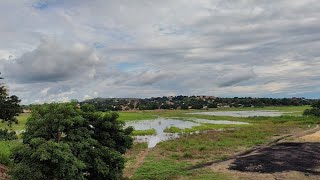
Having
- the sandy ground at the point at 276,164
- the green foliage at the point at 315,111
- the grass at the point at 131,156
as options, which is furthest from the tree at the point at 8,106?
the green foliage at the point at 315,111

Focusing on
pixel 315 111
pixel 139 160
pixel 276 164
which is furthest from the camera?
pixel 315 111

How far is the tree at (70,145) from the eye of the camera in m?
17.7

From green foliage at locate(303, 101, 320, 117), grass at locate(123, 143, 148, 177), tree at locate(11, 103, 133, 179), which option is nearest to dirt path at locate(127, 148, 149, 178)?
grass at locate(123, 143, 148, 177)

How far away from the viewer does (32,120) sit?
19.7m

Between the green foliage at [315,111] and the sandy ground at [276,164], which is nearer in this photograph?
the sandy ground at [276,164]

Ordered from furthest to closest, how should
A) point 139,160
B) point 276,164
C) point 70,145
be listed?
point 139,160
point 276,164
point 70,145

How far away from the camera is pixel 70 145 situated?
62.2 ft

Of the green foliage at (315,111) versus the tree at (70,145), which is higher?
the green foliage at (315,111)

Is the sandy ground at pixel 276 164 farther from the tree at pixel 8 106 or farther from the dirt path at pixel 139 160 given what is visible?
the tree at pixel 8 106

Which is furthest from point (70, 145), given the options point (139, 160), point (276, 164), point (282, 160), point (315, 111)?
point (315, 111)

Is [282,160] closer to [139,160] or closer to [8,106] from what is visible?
[139,160]

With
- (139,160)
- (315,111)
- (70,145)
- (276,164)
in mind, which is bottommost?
(139,160)

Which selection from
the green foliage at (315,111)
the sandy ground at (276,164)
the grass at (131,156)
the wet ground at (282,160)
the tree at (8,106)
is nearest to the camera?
the sandy ground at (276,164)

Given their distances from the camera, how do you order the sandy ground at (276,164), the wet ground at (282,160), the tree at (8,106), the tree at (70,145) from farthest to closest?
the tree at (8,106) < the wet ground at (282,160) < the sandy ground at (276,164) < the tree at (70,145)
